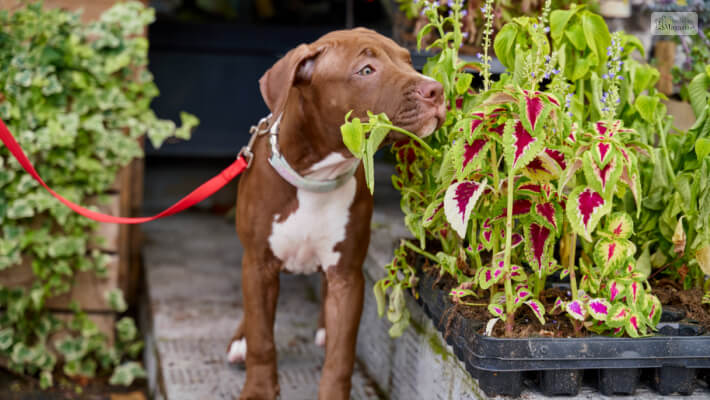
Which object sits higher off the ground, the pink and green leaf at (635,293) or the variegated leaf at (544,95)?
the variegated leaf at (544,95)

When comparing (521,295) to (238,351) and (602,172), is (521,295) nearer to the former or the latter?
(602,172)

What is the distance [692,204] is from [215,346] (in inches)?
63.4

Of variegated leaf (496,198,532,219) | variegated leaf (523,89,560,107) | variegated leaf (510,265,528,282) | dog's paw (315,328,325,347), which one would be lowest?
dog's paw (315,328,325,347)

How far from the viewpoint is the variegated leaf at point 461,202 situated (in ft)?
4.85

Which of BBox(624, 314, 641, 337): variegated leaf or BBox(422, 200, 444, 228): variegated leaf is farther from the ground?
BBox(422, 200, 444, 228): variegated leaf

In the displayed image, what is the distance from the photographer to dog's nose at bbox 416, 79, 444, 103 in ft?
4.98

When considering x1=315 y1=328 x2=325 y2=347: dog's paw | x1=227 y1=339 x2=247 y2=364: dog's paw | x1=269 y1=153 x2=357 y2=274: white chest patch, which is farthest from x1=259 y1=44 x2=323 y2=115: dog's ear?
x1=315 y1=328 x2=325 y2=347: dog's paw

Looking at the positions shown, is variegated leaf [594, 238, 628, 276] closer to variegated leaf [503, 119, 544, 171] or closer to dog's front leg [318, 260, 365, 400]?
variegated leaf [503, 119, 544, 171]

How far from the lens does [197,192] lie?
6.81ft

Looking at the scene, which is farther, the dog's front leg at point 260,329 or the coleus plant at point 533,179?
the dog's front leg at point 260,329

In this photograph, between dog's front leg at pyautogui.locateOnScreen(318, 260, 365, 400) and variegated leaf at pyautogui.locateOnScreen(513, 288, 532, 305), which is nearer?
variegated leaf at pyautogui.locateOnScreen(513, 288, 532, 305)

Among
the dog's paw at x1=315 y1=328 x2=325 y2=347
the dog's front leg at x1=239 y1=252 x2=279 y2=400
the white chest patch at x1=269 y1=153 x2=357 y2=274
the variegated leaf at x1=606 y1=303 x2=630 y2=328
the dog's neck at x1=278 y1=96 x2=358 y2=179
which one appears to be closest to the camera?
the variegated leaf at x1=606 y1=303 x2=630 y2=328

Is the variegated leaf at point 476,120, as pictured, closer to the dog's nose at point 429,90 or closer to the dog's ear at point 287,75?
the dog's nose at point 429,90

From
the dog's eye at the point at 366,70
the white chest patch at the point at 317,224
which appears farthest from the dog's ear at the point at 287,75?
the white chest patch at the point at 317,224
